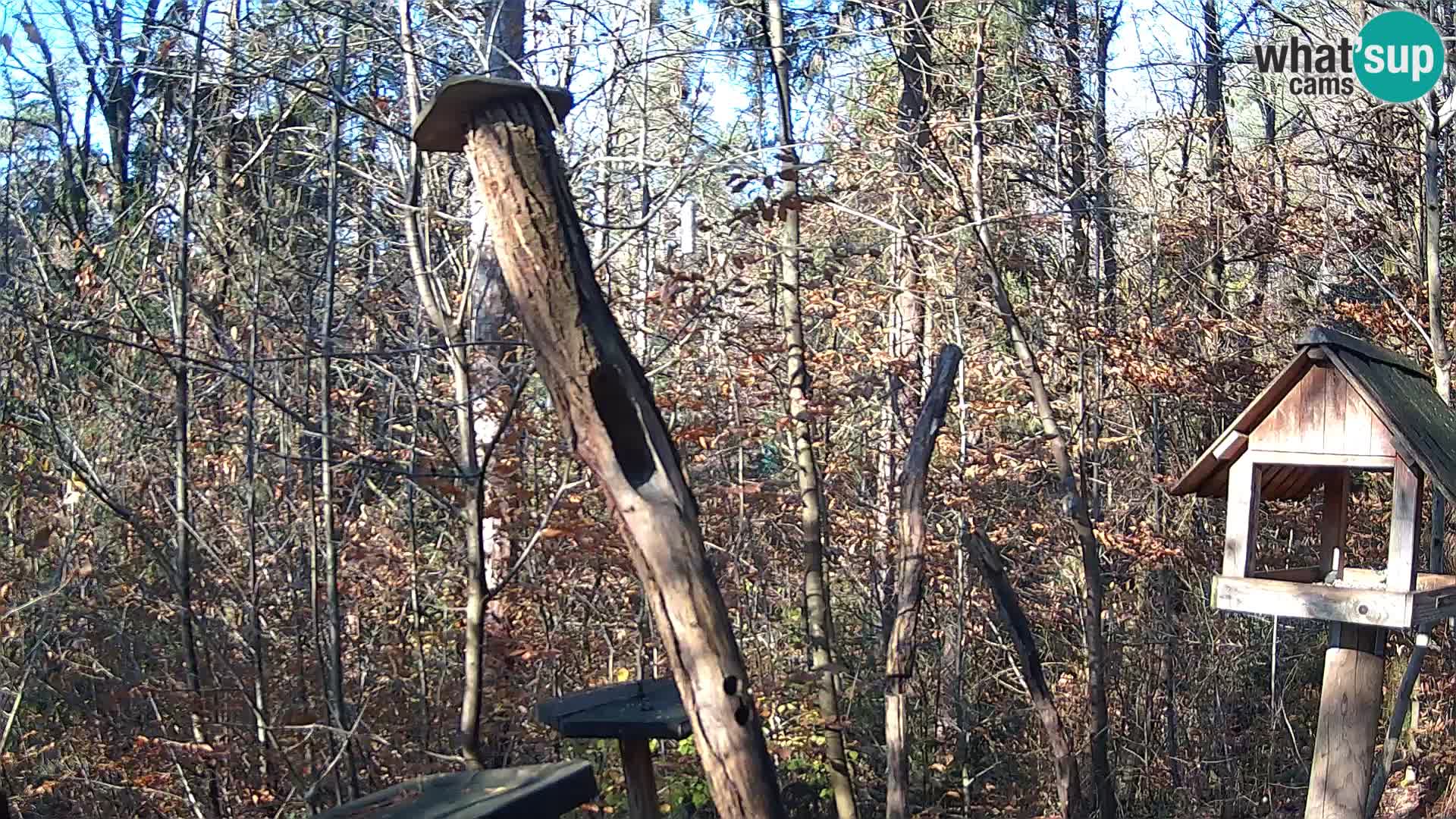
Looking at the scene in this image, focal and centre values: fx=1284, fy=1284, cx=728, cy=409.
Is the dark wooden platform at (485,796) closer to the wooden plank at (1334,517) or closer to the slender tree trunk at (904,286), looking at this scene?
the wooden plank at (1334,517)

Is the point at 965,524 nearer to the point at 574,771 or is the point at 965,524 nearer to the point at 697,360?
the point at 697,360

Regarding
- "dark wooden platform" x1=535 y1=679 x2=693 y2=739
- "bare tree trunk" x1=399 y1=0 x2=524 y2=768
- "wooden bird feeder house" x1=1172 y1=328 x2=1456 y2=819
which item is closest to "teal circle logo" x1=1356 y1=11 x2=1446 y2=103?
"wooden bird feeder house" x1=1172 y1=328 x2=1456 y2=819

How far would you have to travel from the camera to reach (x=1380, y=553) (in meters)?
8.85

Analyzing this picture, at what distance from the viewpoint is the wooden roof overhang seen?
4.22 metres

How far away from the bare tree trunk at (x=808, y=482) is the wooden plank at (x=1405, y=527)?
268 centimetres

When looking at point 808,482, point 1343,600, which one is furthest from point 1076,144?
point 1343,600

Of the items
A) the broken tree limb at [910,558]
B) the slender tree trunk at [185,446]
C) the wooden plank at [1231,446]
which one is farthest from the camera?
the slender tree trunk at [185,446]

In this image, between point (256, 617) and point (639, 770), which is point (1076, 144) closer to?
point (639, 770)

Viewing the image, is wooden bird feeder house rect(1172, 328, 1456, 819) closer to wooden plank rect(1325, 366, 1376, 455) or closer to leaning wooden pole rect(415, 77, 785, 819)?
wooden plank rect(1325, 366, 1376, 455)

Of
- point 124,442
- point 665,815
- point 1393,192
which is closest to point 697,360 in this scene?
point 665,815

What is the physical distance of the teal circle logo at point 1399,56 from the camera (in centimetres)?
673

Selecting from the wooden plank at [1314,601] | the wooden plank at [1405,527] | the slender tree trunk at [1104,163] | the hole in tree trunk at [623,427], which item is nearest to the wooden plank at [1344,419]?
the wooden plank at [1405,527]

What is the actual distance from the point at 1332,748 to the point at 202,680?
492 cm

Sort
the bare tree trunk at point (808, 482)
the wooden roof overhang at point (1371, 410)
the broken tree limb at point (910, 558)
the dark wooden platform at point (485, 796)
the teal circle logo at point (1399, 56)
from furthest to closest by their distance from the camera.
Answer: the teal circle logo at point (1399, 56)
the bare tree trunk at point (808, 482)
the broken tree limb at point (910, 558)
the wooden roof overhang at point (1371, 410)
the dark wooden platform at point (485, 796)
